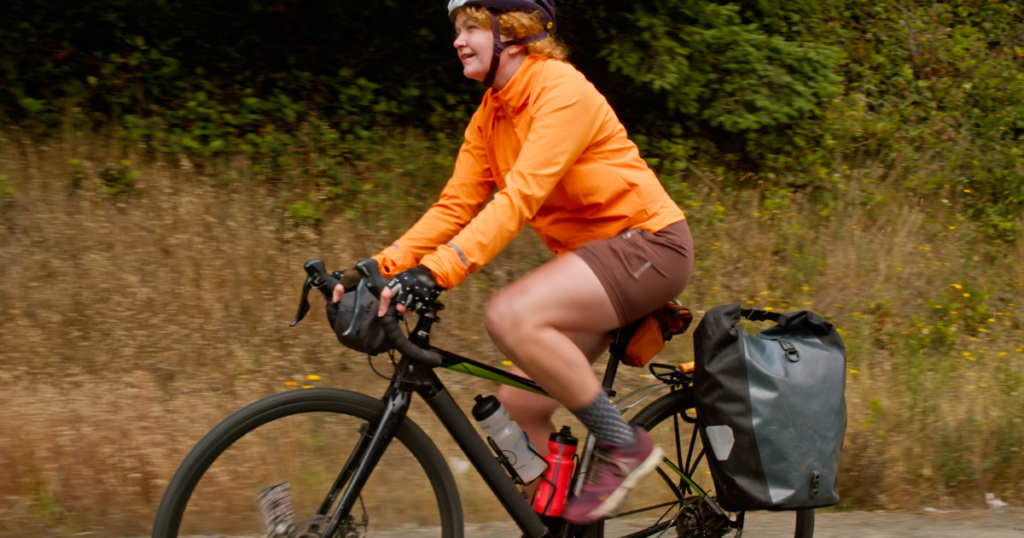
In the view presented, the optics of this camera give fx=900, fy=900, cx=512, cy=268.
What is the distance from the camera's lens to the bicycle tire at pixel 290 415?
236 centimetres

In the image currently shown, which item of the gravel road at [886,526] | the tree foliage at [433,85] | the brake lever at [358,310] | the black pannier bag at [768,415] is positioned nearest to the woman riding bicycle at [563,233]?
the brake lever at [358,310]

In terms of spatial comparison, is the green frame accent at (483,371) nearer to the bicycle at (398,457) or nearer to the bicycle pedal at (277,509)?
the bicycle at (398,457)

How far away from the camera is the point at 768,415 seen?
265 centimetres

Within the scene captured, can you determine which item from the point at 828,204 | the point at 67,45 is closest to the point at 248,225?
the point at 67,45

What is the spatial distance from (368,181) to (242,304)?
146cm

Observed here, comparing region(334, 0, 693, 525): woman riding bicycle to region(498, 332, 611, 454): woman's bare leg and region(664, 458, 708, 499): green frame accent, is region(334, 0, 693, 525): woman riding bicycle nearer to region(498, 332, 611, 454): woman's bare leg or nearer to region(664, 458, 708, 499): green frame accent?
region(498, 332, 611, 454): woman's bare leg

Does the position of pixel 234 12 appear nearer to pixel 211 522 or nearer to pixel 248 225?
pixel 248 225

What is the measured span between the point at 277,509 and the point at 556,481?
2.73ft

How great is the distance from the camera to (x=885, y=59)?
26.7 feet

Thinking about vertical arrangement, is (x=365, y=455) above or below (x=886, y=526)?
above

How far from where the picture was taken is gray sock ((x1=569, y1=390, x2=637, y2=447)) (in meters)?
2.64

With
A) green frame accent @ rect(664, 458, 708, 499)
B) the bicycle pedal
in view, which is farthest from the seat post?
the bicycle pedal

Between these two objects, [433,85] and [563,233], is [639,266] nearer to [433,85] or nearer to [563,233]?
[563,233]

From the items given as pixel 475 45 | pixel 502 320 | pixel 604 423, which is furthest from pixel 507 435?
pixel 475 45
